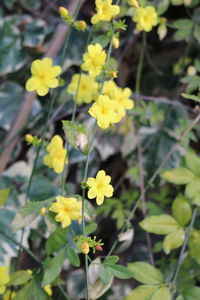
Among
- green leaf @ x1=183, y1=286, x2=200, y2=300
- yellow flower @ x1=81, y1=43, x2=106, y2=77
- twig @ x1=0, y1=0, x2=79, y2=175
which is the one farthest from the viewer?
twig @ x1=0, y1=0, x2=79, y2=175

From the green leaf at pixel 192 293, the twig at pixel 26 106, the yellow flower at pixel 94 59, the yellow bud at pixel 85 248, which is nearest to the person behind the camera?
the yellow bud at pixel 85 248

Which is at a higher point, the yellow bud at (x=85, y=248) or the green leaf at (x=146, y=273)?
the yellow bud at (x=85, y=248)

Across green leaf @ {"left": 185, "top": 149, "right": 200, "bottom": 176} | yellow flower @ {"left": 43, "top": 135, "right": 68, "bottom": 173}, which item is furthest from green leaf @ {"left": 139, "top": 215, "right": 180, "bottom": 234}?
yellow flower @ {"left": 43, "top": 135, "right": 68, "bottom": 173}

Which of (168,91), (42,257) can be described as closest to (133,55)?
(168,91)

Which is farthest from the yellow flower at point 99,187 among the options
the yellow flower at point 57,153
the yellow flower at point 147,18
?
the yellow flower at point 147,18

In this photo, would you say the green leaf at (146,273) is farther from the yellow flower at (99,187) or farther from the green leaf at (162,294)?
the yellow flower at (99,187)

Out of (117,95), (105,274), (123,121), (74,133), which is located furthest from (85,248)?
(123,121)

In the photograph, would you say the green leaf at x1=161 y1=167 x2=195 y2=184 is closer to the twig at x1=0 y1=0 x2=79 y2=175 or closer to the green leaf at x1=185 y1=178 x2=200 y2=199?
the green leaf at x1=185 y1=178 x2=200 y2=199
